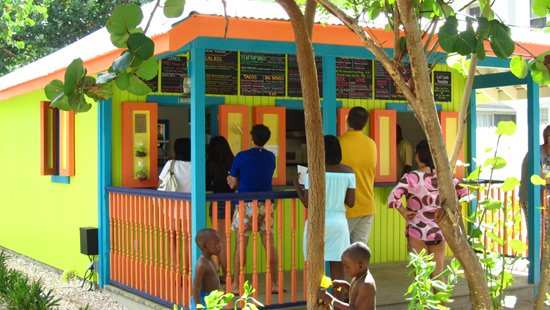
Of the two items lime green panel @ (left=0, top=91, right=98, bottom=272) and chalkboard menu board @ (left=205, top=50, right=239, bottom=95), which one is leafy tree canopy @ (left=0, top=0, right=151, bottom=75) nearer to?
lime green panel @ (left=0, top=91, right=98, bottom=272)

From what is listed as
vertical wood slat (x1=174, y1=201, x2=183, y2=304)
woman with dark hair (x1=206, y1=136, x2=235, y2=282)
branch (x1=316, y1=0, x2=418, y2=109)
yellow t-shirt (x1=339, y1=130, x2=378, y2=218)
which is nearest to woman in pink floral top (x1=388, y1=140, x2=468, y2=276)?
yellow t-shirt (x1=339, y1=130, x2=378, y2=218)

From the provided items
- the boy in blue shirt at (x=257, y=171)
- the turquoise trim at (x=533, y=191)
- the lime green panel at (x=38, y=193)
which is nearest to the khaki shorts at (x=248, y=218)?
the boy in blue shirt at (x=257, y=171)

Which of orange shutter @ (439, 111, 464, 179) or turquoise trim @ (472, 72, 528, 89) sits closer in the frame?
turquoise trim @ (472, 72, 528, 89)

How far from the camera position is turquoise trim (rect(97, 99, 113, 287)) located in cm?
869

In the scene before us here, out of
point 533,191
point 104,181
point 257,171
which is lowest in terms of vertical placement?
point 533,191

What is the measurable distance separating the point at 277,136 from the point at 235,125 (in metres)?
0.55

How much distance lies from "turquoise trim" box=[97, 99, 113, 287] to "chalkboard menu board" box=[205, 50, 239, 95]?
1.17 meters

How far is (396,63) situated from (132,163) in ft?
18.5

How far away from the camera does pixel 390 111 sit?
998 cm

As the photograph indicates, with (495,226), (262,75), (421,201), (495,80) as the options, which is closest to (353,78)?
(262,75)

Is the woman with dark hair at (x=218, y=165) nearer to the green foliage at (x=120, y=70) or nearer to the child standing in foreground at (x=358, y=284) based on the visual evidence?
the child standing in foreground at (x=358, y=284)

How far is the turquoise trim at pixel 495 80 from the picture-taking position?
29.8ft

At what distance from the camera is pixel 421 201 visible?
6.71 m

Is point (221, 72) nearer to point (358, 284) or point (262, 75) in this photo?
point (262, 75)
